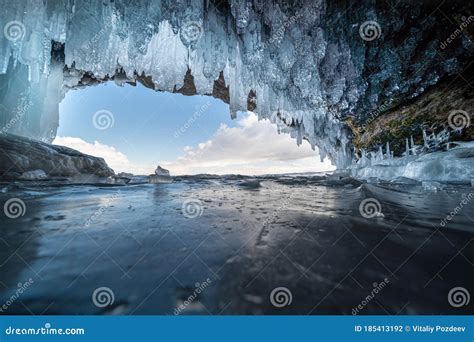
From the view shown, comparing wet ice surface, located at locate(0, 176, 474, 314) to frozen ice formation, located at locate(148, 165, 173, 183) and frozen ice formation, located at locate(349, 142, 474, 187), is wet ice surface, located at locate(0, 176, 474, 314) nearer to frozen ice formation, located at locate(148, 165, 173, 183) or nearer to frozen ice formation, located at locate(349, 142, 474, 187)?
frozen ice formation, located at locate(349, 142, 474, 187)

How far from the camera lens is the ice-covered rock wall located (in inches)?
393

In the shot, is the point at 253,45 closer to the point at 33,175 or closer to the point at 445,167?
the point at 445,167

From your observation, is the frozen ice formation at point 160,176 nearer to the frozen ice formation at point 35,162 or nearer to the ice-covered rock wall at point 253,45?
the frozen ice formation at point 35,162

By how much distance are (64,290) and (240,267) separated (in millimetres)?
1178

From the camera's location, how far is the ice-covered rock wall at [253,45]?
32.8 feet

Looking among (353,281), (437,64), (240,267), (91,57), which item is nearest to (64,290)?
(240,267)

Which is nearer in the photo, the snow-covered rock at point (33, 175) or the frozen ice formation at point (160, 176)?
the snow-covered rock at point (33, 175)

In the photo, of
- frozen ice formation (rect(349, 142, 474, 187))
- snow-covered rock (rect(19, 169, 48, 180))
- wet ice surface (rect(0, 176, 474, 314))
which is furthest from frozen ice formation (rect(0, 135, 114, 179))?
frozen ice formation (rect(349, 142, 474, 187))

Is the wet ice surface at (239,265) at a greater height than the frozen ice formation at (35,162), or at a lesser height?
lesser

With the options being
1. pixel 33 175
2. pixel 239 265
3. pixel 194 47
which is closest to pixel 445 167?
pixel 239 265

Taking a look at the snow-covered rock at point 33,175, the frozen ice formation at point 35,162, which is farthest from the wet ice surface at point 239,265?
the frozen ice formation at point 35,162

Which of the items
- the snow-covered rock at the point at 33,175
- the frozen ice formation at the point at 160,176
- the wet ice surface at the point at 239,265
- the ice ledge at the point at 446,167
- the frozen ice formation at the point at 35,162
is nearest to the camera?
the wet ice surface at the point at 239,265

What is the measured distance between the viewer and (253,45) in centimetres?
1154

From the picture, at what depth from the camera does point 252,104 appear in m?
23.4
